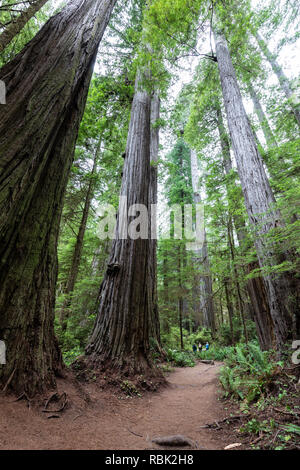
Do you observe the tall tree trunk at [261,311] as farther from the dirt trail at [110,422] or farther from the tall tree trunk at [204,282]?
the tall tree trunk at [204,282]

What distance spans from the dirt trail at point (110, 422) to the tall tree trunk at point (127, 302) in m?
0.65

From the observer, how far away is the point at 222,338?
11.3m

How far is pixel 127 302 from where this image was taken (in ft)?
14.7

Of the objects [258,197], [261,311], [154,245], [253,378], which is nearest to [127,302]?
[253,378]

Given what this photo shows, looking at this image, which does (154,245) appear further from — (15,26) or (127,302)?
(15,26)

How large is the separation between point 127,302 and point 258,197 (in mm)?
3716

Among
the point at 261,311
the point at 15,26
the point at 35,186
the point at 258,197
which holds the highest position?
the point at 15,26

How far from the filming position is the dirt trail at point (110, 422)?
187 cm

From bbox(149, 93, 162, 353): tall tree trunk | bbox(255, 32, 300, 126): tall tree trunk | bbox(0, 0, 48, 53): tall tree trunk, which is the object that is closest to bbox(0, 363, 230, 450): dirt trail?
bbox(149, 93, 162, 353): tall tree trunk

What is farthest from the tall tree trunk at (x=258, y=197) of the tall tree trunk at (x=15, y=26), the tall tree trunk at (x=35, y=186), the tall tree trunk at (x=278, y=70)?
the tall tree trunk at (x=278, y=70)

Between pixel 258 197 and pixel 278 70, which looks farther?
pixel 278 70

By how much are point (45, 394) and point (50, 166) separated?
2784 mm
